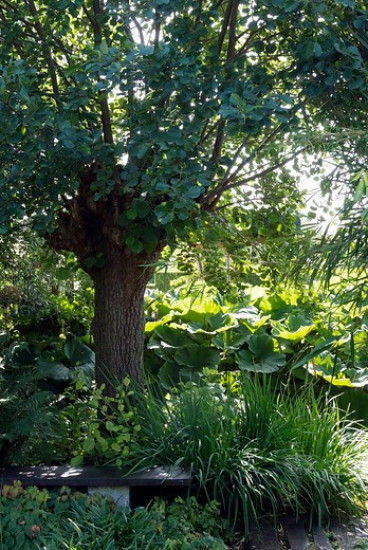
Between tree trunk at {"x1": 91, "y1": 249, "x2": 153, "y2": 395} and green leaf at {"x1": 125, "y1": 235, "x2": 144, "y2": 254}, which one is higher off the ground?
green leaf at {"x1": 125, "y1": 235, "x2": 144, "y2": 254}

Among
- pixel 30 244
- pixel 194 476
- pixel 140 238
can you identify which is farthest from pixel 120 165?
pixel 194 476

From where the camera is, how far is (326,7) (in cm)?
349

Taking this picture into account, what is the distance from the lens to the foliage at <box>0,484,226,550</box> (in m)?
3.38

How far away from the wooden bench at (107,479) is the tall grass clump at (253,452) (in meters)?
0.12

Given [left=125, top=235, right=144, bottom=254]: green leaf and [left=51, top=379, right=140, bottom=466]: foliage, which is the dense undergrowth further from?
[left=125, top=235, right=144, bottom=254]: green leaf

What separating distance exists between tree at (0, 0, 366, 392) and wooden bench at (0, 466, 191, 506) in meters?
0.75

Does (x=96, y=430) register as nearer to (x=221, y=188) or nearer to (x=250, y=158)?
(x=221, y=188)

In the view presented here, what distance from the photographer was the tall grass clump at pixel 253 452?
13.2 feet

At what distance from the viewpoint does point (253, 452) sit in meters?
4.21

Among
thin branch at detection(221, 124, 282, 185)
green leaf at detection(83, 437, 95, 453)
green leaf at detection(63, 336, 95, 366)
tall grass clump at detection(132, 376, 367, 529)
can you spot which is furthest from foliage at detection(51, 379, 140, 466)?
thin branch at detection(221, 124, 282, 185)

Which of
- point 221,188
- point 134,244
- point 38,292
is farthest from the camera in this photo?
point 38,292

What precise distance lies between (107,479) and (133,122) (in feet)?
6.11

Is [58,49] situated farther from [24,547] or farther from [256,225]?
[24,547]

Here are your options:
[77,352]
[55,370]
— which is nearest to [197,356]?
[77,352]
